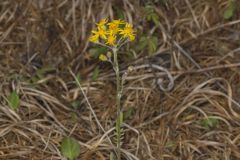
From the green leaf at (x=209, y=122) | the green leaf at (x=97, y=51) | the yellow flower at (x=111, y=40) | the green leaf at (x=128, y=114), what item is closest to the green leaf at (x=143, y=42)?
the green leaf at (x=97, y=51)

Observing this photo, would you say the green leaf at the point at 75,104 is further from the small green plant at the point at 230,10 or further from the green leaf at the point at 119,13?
the small green plant at the point at 230,10

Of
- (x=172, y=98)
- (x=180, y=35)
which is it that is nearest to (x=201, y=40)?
(x=180, y=35)

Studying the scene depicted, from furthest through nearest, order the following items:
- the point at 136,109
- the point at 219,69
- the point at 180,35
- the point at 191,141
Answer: the point at 180,35, the point at 219,69, the point at 136,109, the point at 191,141

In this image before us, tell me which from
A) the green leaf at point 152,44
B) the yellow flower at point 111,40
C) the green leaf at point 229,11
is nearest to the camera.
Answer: the yellow flower at point 111,40

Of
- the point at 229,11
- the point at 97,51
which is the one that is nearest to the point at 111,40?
the point at 97,51

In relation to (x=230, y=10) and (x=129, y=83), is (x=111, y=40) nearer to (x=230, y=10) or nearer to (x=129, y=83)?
(x=129, y=83)

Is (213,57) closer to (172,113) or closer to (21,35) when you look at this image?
(172,113)

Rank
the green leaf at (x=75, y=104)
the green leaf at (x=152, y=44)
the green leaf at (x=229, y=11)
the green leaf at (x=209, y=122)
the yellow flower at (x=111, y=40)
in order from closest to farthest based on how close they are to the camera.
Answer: the yellow flower at (x=111, y=40)
the green leaf at (x=209, y=122)
the green leaf at (x=75, y=104)
the green leaf at (x=152, y=44)
the green leaf at (x=229, y=11)
